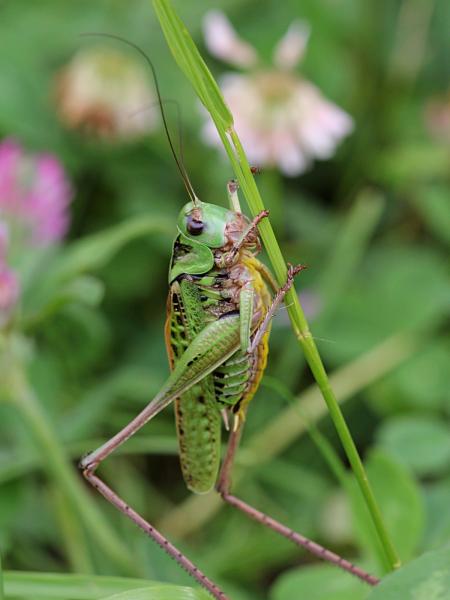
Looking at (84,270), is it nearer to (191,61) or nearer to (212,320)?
(212,320)

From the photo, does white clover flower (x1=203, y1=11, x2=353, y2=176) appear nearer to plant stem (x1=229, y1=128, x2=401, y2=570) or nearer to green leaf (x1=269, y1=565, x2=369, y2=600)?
green leaf (x1=269, y1=565, x2=369, y2=600)

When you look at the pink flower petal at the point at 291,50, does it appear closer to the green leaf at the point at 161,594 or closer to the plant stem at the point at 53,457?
the plant stem at the point at 53,457

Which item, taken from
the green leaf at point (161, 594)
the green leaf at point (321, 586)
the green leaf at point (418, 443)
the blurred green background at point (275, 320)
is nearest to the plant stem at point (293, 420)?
the blurred green background at point (275, 320)

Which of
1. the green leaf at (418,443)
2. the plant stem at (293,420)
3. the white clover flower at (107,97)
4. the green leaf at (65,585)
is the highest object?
the white clover flower at (107,97)

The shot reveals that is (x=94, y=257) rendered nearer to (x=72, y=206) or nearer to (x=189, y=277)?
(x=189, y=277)

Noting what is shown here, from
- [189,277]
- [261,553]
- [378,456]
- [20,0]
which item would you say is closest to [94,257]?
[189,277]

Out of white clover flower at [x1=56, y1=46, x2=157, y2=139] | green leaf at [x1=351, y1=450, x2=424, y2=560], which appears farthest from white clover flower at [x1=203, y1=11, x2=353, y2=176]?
green leaf at [x1=351, y1=450, x2=424, y2=560]
